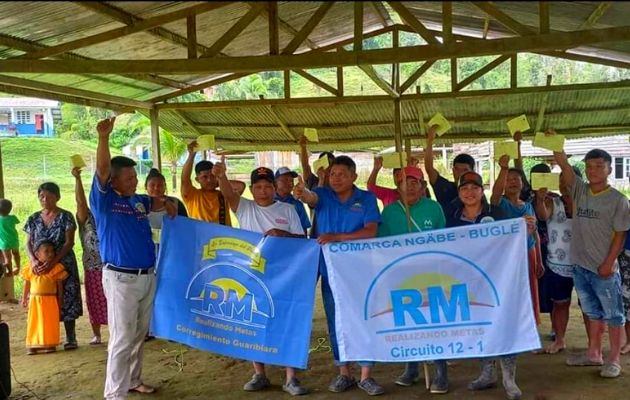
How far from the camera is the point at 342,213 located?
3707mm

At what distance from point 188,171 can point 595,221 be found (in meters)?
2.85

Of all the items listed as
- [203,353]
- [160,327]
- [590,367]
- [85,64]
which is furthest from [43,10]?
[590,367]

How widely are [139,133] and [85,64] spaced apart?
2136 cm

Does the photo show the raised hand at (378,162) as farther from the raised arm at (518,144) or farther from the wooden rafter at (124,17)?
the wooden rafter at (124,17)

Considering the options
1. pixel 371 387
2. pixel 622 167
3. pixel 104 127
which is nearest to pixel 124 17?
pixel 104 127

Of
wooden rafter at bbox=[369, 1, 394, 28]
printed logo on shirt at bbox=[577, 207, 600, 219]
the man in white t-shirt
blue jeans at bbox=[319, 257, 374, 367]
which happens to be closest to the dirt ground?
the man in white t-shirt

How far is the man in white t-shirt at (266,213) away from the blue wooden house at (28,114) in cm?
2908

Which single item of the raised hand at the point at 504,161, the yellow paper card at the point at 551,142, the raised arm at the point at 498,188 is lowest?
the raised arm at the point at 498,188

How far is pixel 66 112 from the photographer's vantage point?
27.2m

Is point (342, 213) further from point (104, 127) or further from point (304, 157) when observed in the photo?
point (104, 127)

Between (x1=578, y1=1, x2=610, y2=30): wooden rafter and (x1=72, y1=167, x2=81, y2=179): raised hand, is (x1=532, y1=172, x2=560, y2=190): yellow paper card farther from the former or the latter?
(x1=72, y1=167, x2=81, y2=179): raised hand

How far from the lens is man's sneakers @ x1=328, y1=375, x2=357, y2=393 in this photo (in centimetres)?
386

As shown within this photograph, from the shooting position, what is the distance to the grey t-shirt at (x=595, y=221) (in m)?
3.78

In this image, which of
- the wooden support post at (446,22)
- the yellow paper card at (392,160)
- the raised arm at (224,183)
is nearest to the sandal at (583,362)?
the yellow paper card at (392,160)
